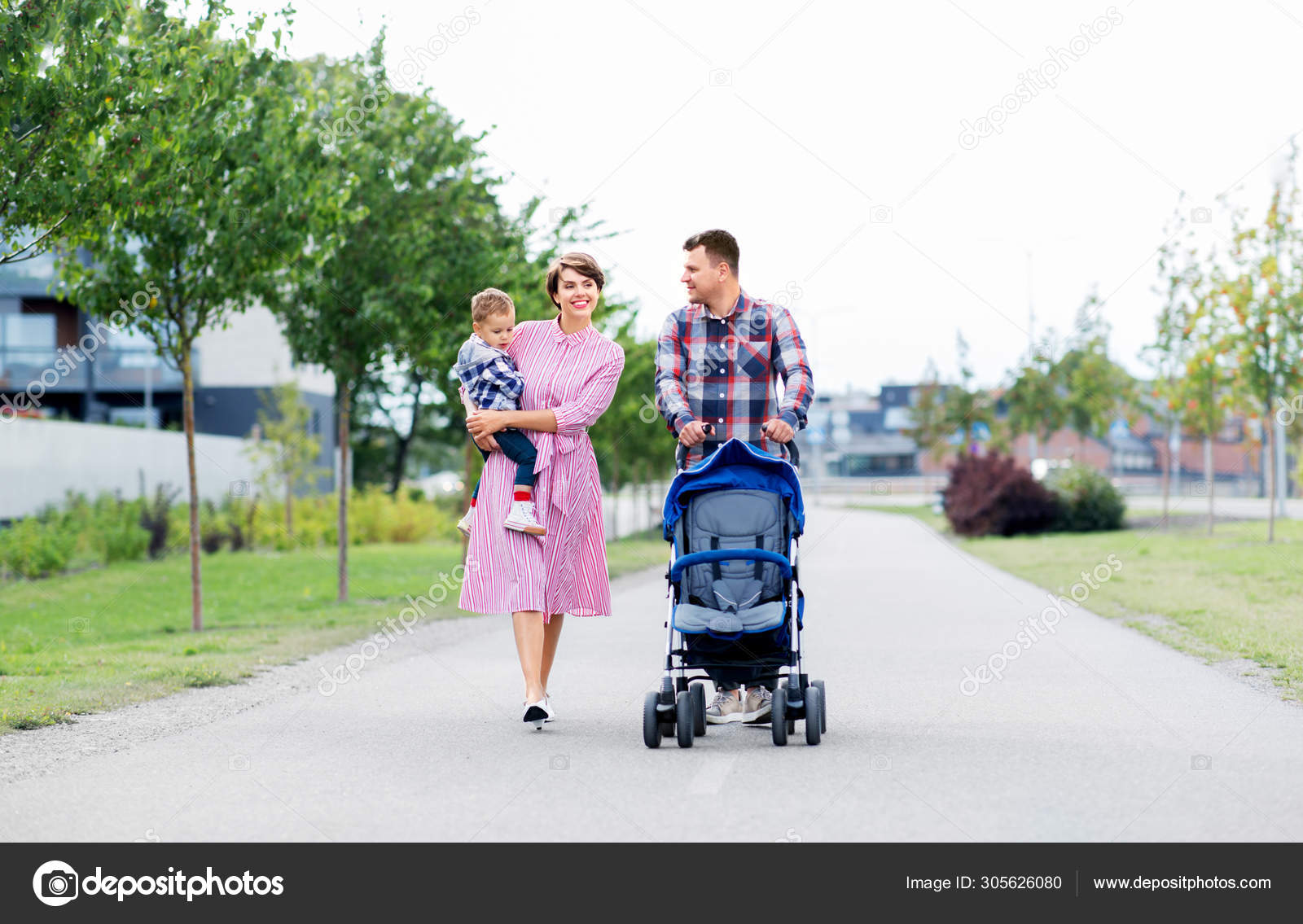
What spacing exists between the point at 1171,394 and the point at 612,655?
2162cm

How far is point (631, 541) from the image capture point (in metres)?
35.7

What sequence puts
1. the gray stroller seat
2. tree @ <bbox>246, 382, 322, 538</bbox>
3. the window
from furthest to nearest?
the window → tree @ <bbox>246, 382, 322, 538</bbox> → the gray stroller seat

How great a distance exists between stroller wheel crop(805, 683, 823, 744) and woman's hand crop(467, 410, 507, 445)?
187cm

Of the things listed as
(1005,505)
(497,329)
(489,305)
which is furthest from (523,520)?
(1005,505)

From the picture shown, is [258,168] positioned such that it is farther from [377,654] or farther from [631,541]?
[631,541]

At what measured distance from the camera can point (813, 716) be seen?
615 centimetres

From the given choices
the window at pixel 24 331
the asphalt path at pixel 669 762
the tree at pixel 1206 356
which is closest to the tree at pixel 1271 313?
the tree at pixel 1206 356

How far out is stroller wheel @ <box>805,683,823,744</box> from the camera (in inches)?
242

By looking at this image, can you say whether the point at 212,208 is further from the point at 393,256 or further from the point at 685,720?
the point at 685,720

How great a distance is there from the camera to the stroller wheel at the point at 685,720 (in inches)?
239

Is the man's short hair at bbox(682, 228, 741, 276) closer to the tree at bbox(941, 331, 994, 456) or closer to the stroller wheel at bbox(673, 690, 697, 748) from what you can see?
the stroller wheel at bbox(673, 690, 697, 748)

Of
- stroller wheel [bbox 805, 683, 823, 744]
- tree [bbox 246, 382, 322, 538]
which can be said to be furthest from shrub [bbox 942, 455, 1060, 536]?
stroller wheel [bbox 805, 683, 823, 744]
